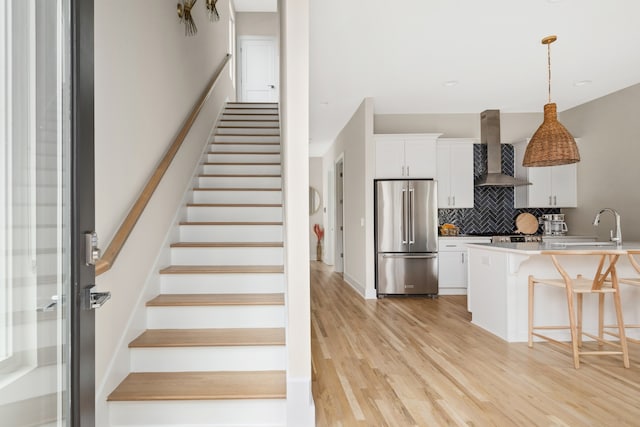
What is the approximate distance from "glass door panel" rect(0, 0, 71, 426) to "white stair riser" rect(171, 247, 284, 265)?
77.1 inches

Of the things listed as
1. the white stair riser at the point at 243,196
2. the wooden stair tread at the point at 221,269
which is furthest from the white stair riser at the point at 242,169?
the wooden stair tread at the point at 221,269

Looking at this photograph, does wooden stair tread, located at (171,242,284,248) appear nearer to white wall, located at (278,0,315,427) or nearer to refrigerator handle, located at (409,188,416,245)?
white wall, located at (278,0,315,427)

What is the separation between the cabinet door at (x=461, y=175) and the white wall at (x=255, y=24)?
14.6 feet

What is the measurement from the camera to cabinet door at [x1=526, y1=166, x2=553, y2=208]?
5.98m

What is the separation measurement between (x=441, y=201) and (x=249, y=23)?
526 cm

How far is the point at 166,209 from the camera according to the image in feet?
9.66

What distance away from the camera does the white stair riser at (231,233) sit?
10.7 feet

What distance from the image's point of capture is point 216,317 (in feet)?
8.19

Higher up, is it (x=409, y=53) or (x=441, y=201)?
(x=409, y=53)

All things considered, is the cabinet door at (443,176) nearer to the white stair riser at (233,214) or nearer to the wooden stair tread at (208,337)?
the white stair riser at (233,214)

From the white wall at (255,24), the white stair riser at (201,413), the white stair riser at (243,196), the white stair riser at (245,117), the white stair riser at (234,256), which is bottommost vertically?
the white stair riser at (201,413)

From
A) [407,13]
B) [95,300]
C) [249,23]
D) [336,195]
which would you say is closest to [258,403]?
[95,300]

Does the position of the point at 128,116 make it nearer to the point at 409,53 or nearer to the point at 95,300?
the point at 95,300

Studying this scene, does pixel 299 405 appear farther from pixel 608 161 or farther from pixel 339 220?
pixel 339 220
